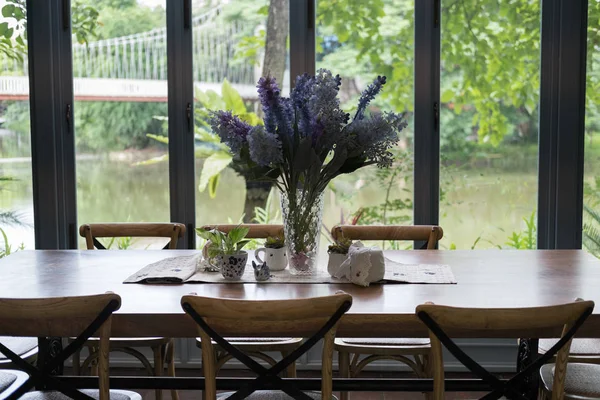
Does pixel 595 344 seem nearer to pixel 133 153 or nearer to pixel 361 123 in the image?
pixel 361 123

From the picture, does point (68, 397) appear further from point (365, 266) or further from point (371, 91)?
point (371, 91)

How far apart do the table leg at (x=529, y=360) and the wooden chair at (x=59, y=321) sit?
4.22 feet

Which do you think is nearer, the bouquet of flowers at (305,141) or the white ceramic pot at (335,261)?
the bouquet of flowers at (305,141)

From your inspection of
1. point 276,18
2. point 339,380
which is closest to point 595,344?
point 339,380

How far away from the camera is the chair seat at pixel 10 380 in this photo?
2368 millimetres

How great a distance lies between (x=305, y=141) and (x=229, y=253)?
0.45 meters

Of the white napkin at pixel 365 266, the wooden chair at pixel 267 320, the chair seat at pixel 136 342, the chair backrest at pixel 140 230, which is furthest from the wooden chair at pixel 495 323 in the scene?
the chair backrest at pixel 140 230

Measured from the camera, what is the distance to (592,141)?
13.4ft

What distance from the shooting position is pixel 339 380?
2514 millimetres

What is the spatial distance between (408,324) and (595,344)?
106 centimetres

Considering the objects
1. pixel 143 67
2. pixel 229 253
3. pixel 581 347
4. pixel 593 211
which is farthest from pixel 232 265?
pixel 593 211

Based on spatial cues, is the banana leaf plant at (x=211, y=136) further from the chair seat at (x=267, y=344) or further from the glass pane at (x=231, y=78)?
the chair seat at (x=267, y=344)

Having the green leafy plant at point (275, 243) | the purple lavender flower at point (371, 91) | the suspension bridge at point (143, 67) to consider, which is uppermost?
the suspension bridge at point (143, 67)

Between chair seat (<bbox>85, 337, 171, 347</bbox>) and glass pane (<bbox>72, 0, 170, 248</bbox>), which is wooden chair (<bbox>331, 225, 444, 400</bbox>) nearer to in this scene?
chair seat (<bbox>85, 337, 171, 347</bbox>)
